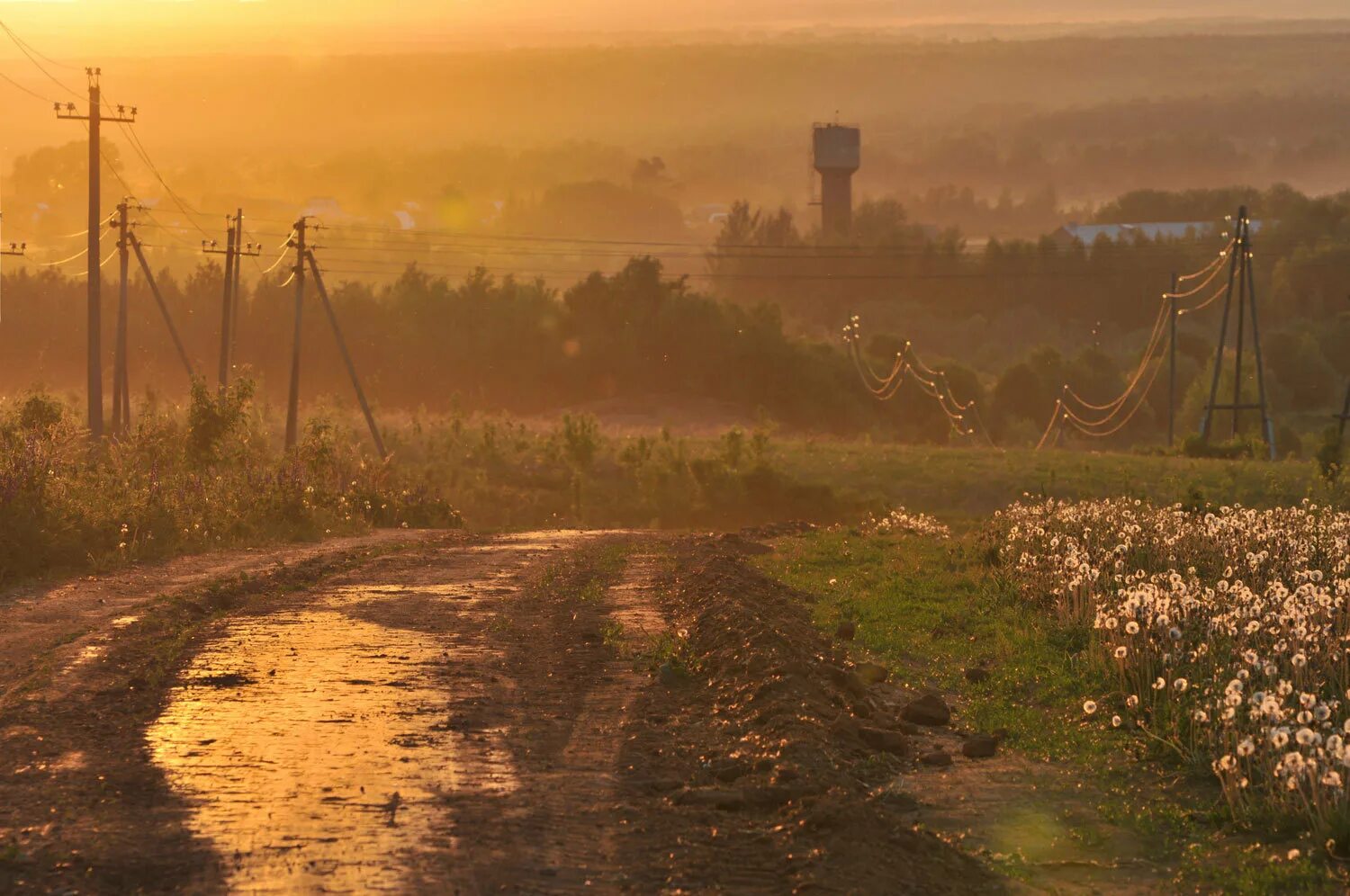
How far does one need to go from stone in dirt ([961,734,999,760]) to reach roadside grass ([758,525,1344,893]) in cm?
27

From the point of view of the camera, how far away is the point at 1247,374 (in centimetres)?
9450

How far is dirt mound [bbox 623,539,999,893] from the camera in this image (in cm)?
834

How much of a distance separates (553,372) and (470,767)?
96704 mm

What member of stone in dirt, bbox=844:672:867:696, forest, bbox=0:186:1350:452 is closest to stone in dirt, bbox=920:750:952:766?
stone in dirt, bbox=844:672:867:696

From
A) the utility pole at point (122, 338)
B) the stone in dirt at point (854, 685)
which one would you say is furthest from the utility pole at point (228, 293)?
the stone in dirt at point (854, 685)

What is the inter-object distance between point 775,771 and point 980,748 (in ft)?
8.02

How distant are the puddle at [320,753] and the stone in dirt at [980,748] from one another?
3547mm

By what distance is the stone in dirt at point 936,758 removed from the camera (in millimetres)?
11383

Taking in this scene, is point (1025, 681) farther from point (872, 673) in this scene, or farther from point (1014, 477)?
point (1014, 477)

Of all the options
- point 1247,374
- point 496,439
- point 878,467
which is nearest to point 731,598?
point 878,467

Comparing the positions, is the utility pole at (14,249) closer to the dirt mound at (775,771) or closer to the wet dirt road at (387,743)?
the wet dirt road at (387,743)

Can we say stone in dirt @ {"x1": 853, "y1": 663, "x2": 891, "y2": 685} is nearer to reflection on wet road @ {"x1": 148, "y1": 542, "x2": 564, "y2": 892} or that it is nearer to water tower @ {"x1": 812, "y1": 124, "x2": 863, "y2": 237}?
reflection on wet road @ {"x1": 148, "y1": 542, "x2": 564, "y2": 892}

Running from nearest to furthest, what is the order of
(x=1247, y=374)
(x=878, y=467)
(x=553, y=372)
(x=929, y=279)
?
(x=878, y=467), (x=1247, y=374), (x=553, y=372), (x=929, y=279)

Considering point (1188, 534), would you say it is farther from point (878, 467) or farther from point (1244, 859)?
point (878, 467)
